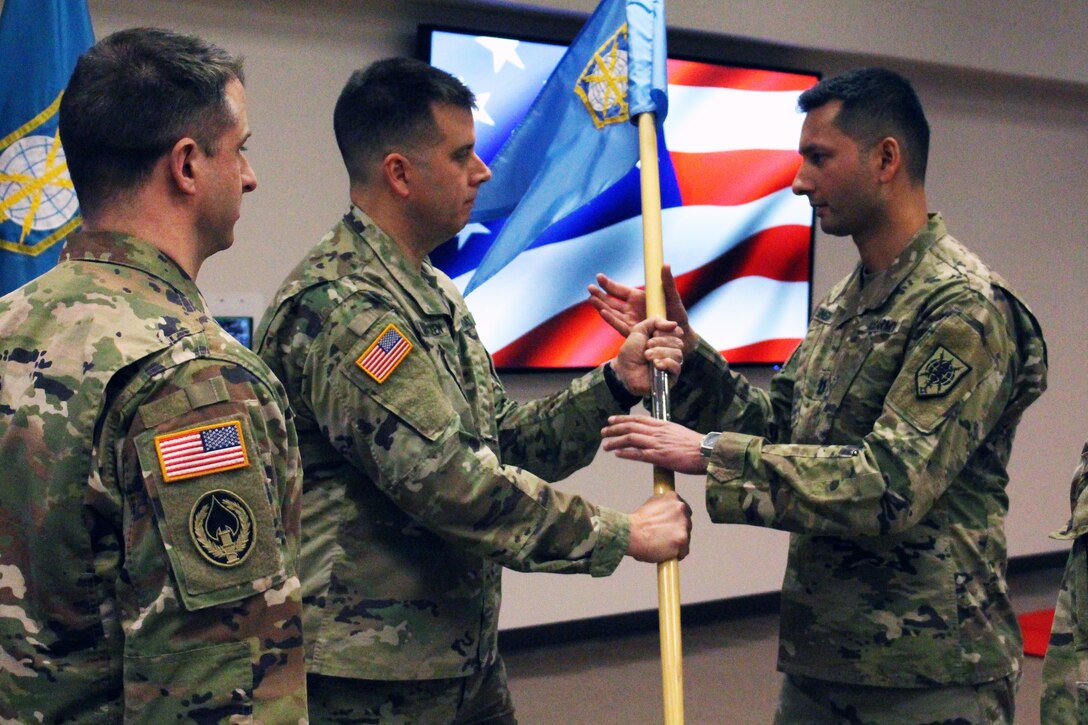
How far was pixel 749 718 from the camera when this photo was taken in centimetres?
387

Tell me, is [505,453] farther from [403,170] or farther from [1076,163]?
[1076,163]

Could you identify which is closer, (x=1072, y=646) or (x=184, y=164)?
(x=184, y=164)

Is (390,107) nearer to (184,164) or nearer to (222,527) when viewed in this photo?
(184,164)

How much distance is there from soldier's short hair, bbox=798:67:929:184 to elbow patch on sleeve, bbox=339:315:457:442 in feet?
3.21

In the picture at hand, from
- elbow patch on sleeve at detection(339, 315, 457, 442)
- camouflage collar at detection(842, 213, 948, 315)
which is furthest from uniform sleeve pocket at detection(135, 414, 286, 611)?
camouflage collar at detection(842, 213, 948, 315)

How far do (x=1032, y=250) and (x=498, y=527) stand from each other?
5096mm

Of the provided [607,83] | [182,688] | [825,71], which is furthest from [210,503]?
[825,71]

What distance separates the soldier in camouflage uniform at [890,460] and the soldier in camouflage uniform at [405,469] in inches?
9.7

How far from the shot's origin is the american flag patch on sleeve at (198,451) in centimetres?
108

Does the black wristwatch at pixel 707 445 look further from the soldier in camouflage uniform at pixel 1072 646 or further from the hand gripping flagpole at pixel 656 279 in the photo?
the soldier in camouflage uniform at pixel 1072 646

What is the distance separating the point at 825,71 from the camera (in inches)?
203

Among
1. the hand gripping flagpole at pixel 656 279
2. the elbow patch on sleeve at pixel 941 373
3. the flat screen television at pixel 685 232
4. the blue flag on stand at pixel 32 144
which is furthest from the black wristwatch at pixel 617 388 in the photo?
the flat screen television at pixel 685 232

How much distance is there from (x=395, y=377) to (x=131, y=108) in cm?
62

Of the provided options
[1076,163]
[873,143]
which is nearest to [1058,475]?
[1076,163]
